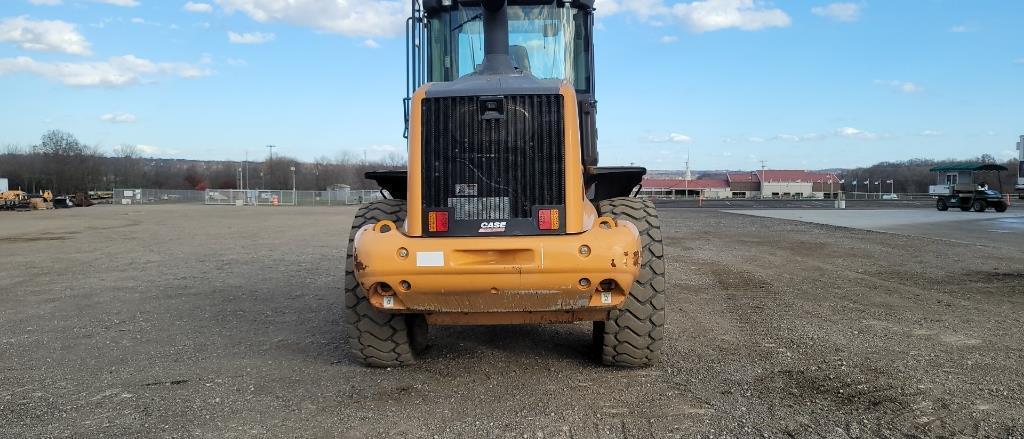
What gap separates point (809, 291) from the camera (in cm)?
900

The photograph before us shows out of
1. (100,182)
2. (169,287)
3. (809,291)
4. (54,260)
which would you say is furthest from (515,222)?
(100,182)

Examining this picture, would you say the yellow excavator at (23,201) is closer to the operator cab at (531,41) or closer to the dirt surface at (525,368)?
the dirt surface at (525,368)

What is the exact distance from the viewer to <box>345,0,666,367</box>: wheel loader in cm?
420

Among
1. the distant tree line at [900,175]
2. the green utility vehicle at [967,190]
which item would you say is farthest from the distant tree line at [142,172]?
the distant tree line at [900,175]

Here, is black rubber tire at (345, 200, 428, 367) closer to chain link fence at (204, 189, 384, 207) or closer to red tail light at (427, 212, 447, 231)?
→ red tail light at (427, 212, 447, 231)

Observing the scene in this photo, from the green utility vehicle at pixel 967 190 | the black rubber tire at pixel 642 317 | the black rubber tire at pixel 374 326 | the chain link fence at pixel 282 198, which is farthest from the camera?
the chain link fence at pixel 282 198

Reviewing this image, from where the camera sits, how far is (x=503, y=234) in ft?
14.4

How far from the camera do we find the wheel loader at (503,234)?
420 centimetres

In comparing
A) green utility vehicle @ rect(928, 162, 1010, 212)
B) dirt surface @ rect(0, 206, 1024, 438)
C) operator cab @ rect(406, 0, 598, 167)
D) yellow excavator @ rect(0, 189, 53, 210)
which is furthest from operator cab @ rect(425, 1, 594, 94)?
yellow excavator @ rect(0, 189, 53, 210)

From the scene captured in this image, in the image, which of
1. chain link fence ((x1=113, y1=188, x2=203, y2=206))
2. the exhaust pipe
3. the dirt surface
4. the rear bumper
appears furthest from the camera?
chain link fence ((x1=113, y1=188, x2=203, y2=206))

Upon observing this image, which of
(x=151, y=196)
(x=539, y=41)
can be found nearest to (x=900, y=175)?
(x=151, y=196)

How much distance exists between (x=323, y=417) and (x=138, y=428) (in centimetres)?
97

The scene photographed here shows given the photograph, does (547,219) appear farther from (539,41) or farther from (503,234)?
(539,41)

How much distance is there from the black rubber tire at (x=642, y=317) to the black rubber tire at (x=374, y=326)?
1.41 meters
